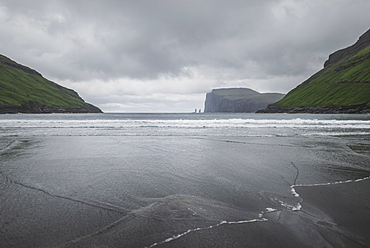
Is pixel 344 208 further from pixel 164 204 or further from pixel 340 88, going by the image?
pixel 340 88

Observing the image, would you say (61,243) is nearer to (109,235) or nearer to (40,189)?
(109,235)

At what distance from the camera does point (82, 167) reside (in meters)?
7.73

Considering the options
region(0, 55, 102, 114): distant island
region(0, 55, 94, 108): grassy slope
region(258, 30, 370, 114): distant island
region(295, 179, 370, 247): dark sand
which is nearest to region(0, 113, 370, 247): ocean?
region(295, 179, 370, 247): dark sand

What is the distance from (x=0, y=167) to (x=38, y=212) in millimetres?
5379

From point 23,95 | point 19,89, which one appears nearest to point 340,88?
point 23,95

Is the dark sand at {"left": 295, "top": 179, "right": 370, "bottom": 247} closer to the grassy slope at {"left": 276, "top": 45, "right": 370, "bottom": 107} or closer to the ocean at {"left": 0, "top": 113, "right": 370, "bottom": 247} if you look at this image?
the ocean at {"left": 0, "top": 113, "right": 370, "bottom": 247}

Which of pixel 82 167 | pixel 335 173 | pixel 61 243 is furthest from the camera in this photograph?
pixel 82 167

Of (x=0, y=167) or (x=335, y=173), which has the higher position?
(x=335, y=173)

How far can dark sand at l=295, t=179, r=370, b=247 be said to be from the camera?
3229mm

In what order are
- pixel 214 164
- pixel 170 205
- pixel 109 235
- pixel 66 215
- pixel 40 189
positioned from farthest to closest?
pixel 214 164, pixel 40 189, pixel 170 205, pixel 66 215, pixel 109 235

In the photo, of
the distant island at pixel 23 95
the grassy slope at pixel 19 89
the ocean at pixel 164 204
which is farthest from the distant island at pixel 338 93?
the grassy slope at pixel 19 89

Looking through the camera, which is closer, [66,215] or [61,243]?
[61,243]

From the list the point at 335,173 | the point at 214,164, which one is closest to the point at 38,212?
the point at 214,164

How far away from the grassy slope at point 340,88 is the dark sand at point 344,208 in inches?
5270
